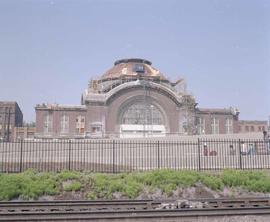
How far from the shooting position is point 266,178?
19.0 metres

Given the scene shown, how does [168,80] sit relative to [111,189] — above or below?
above

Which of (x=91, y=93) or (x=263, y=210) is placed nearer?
(x=263, y=210)

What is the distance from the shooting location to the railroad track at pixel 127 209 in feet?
35.1

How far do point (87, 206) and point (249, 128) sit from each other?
109154 mm

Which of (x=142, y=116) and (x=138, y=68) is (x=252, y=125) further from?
(x=142, y=116)

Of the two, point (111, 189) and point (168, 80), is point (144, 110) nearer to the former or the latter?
point (168, 80)

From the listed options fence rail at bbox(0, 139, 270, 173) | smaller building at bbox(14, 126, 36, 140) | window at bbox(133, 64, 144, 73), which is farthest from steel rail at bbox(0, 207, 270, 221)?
smaller building at bbox(14, 126, 36, 140)

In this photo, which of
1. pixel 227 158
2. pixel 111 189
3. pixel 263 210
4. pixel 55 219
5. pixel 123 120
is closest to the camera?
pixel 55 219

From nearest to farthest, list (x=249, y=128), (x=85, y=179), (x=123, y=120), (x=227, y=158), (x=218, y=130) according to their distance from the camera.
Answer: (x=85, y=179)
(x=227, y=158)
(x=123, y=120)
(x=218, y=130)
(x=249, y=128)

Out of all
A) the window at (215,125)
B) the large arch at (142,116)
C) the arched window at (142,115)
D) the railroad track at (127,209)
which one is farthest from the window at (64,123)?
the railroad track at (127,209)

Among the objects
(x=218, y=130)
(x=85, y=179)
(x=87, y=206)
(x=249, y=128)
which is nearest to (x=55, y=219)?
(x=87, y=206)

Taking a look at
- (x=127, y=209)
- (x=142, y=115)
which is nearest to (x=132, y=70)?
(x=142, y=115)

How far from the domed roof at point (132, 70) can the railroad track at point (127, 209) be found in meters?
72.8

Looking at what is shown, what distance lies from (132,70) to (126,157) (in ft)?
219
